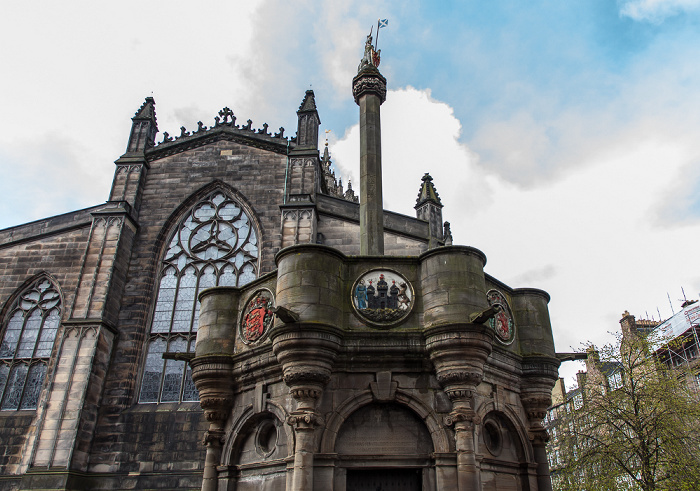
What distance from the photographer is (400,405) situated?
22.9 ft

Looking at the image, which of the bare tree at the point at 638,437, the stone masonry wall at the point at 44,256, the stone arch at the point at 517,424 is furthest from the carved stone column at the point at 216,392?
the stone masonry wall at the point at 44,256

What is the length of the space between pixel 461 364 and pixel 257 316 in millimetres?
3110

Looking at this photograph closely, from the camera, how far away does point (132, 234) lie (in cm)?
2014

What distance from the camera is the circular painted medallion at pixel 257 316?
784 cm

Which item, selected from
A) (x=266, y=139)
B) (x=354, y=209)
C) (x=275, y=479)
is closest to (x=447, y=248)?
(x=275, y=479)

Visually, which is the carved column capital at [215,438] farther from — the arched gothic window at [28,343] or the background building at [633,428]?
the arched gothic window at [28,343]

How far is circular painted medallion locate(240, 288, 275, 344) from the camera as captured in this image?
784cm

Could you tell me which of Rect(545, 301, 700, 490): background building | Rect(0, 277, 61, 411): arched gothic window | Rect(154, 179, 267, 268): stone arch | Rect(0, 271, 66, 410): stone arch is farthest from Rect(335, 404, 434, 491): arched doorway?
Rect(0, 277, 61, 411): arched gothic window

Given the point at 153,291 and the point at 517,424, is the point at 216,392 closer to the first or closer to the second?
the point at 517,424

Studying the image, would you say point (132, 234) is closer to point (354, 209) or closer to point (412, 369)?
point (354, 209)

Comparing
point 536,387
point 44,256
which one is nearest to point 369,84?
point 536,387

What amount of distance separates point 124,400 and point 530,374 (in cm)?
1376

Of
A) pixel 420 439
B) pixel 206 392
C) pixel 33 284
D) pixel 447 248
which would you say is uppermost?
pixel 33 284

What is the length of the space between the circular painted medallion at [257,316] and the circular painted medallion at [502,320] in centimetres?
320
